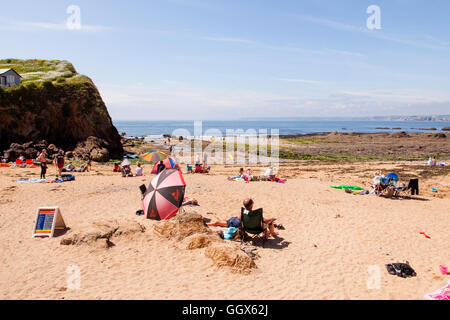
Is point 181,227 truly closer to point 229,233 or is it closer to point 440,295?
point 229,233

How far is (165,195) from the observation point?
30.3 ft

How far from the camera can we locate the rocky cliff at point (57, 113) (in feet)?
85.0

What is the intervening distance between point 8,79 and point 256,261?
99.4 feet

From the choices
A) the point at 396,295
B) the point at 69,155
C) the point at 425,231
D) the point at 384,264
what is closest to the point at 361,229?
the point at 425,231

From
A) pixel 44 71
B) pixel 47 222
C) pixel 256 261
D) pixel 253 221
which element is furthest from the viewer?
pixel 44 71

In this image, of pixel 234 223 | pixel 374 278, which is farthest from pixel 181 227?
pixel 374 278

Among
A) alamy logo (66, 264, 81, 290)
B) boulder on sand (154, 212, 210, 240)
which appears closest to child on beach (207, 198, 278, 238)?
boulder on sand (154, 212, 210, 240)

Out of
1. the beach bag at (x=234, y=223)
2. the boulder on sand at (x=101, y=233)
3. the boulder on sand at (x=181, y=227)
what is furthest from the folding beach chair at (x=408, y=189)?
the boulder on sand at (x=101, y=233)

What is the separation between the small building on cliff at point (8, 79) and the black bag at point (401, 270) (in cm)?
3188

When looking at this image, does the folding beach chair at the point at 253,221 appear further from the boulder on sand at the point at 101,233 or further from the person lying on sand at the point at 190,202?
the person lying on sand at the point at 190,202

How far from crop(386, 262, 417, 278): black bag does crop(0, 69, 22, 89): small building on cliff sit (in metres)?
31.9

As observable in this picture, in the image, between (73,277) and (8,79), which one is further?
(8,79)

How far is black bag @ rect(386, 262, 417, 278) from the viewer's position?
6512mm

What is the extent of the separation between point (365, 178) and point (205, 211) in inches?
522
